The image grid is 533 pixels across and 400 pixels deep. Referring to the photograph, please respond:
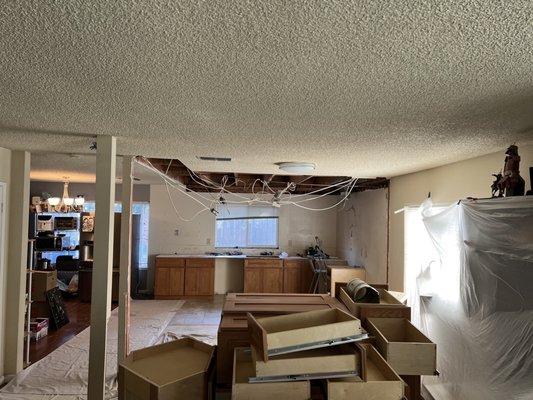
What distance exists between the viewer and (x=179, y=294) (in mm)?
6527

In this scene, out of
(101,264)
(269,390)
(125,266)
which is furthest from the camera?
(125,266)

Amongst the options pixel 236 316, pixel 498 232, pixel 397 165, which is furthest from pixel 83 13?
pixel 397 165

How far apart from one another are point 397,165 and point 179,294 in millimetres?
4699

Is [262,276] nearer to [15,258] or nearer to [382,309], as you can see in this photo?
[15,258]

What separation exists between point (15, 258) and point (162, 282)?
3453 mm

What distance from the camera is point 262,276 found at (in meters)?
6.61

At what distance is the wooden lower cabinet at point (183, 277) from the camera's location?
651cm

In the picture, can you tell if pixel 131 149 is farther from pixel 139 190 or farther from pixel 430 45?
pixel 139 190

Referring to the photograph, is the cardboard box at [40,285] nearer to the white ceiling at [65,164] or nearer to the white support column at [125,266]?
the white ceiling at [65,164]

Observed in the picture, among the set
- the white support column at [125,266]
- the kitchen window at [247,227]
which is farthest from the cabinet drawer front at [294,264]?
the white support column at [125,266]

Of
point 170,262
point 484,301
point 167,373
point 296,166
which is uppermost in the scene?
point 296,166

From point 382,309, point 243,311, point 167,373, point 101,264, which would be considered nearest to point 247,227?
point 101,264

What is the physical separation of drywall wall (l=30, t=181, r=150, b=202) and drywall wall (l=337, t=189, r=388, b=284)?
399 cm

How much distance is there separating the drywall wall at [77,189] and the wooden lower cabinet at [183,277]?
54.5 inches
